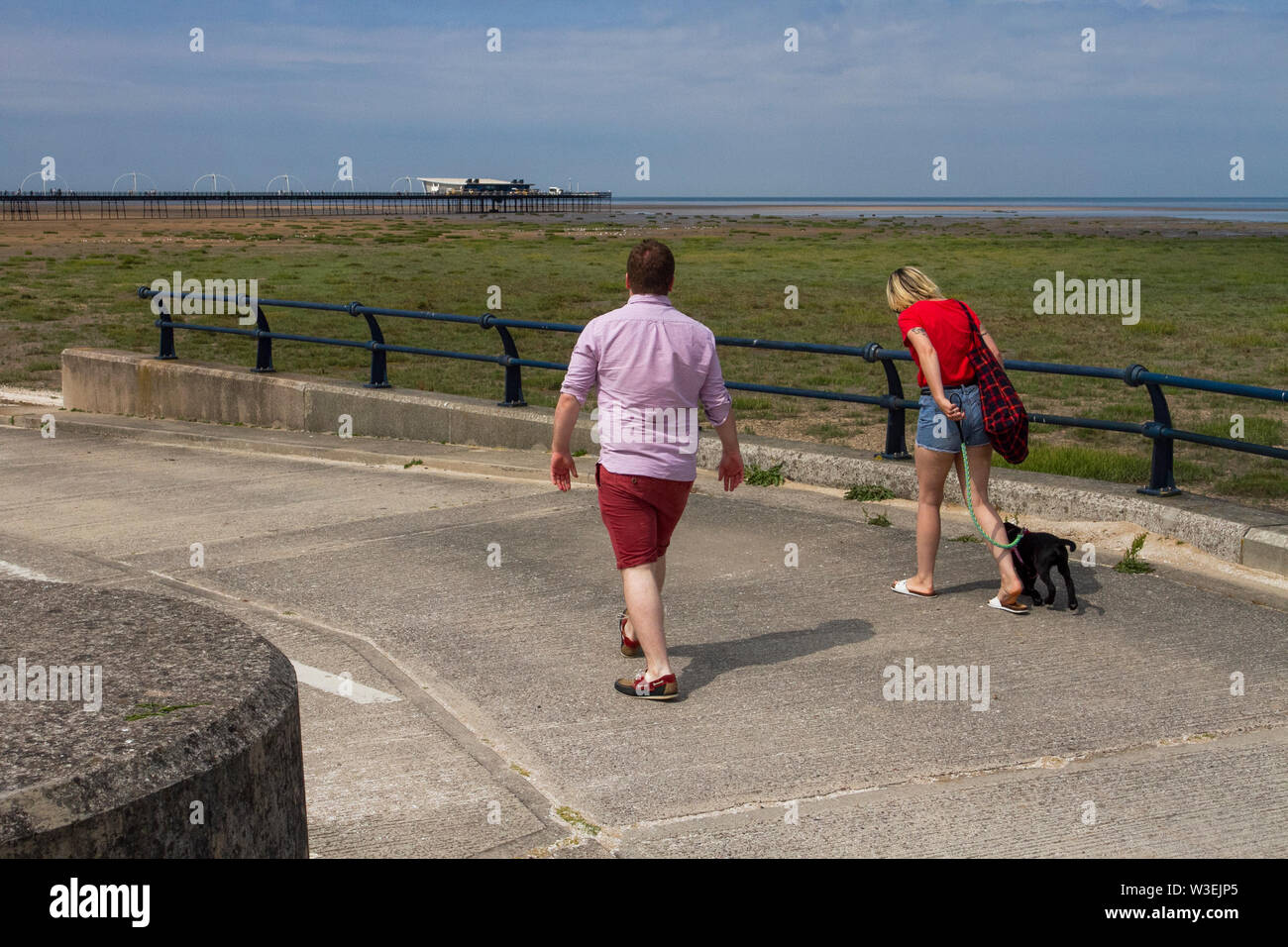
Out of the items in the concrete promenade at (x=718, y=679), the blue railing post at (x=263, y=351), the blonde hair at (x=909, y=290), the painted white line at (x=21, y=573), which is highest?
the blonde hair at (x=909, y=290)

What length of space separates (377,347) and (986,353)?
7107 millimetres

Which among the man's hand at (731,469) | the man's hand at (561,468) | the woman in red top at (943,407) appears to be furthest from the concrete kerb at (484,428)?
the man's hand at (561,468)

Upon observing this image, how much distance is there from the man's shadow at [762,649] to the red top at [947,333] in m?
1.20

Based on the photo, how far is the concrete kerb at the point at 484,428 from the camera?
24.5ft

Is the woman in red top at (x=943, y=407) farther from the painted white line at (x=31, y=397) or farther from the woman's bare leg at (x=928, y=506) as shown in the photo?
the painted white line at (x=31, y=397)

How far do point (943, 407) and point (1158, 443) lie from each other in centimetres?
224

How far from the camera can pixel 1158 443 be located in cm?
788

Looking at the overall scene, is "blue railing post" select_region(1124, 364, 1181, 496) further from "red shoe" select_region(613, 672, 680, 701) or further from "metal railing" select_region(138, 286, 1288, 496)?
"red shoe" select_region(613, 672, 680, 701)

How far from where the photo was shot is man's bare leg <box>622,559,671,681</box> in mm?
5367

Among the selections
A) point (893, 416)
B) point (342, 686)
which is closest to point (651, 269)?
point (342, 686)

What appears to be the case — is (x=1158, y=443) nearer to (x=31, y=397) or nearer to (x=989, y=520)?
(x=989, y=520)

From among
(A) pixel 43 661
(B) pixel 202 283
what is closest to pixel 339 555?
(A) pixel 43 661
